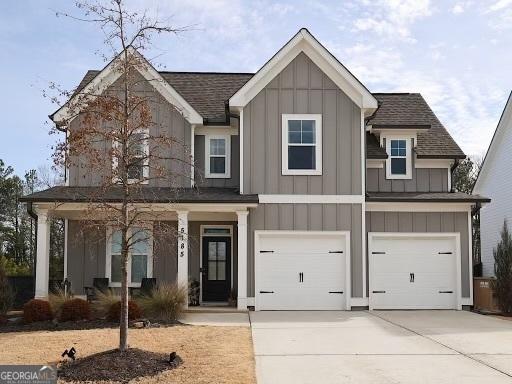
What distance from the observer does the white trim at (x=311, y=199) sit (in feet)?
61.7

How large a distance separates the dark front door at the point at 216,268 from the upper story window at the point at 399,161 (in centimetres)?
564

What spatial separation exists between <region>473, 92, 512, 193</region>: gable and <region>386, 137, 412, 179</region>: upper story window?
18.9ft

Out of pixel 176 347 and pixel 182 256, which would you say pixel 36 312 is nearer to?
pixel 182 256

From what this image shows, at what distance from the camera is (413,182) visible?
20.9 m

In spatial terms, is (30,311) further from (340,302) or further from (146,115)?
(340,302)

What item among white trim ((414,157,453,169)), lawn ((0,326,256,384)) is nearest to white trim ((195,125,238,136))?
white trim ((414,157,453,169))

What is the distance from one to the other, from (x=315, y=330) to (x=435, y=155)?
8798 mm

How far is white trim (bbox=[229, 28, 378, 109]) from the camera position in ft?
62.0

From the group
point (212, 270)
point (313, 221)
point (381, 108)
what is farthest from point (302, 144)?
point (212, 270)

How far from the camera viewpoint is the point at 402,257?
19.7 m

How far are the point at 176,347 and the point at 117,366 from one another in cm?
208

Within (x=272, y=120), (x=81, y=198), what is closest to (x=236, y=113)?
(x=272, y=120)

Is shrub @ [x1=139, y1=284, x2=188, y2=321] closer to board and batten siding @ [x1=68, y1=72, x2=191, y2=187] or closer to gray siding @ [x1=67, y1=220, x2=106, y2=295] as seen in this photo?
gray siding @ [x1=67, y1=220, x2=106, y2=295]

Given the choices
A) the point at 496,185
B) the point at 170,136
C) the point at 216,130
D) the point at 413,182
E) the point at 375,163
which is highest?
the point at 216,130
